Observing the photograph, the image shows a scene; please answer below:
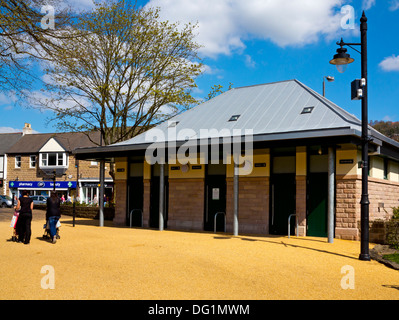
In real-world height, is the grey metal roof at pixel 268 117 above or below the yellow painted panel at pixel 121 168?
above

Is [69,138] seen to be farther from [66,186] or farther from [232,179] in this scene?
[232,179]

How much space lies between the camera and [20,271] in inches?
320

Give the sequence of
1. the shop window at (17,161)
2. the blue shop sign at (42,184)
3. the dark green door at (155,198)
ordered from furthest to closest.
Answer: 1. the shop window at (17,161)
2. the blue shop sign at (42,184)
3. the dark green door at (155,198)

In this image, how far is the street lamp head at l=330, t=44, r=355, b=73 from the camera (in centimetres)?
1020

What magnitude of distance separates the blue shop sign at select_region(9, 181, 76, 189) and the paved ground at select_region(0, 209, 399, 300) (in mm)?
32523

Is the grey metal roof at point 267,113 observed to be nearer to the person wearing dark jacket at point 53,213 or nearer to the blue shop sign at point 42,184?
the person wearing dark jacket at point 53,213

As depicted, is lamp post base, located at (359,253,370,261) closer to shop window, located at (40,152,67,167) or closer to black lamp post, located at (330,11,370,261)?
black lamp post, located at (330,11,370,261)

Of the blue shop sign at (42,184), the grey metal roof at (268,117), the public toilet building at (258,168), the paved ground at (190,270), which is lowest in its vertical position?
the paved ground at (190,270)

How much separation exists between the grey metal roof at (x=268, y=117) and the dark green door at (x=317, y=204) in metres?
1.94

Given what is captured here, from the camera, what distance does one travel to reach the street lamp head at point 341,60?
33.4 feet

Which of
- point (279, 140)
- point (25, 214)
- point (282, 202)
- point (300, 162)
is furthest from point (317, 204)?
point (25, 214)

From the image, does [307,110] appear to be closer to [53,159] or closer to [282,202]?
[282,202]

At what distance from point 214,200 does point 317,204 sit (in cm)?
420

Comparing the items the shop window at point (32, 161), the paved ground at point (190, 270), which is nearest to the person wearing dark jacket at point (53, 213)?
the paved ground at point (190, 270)
